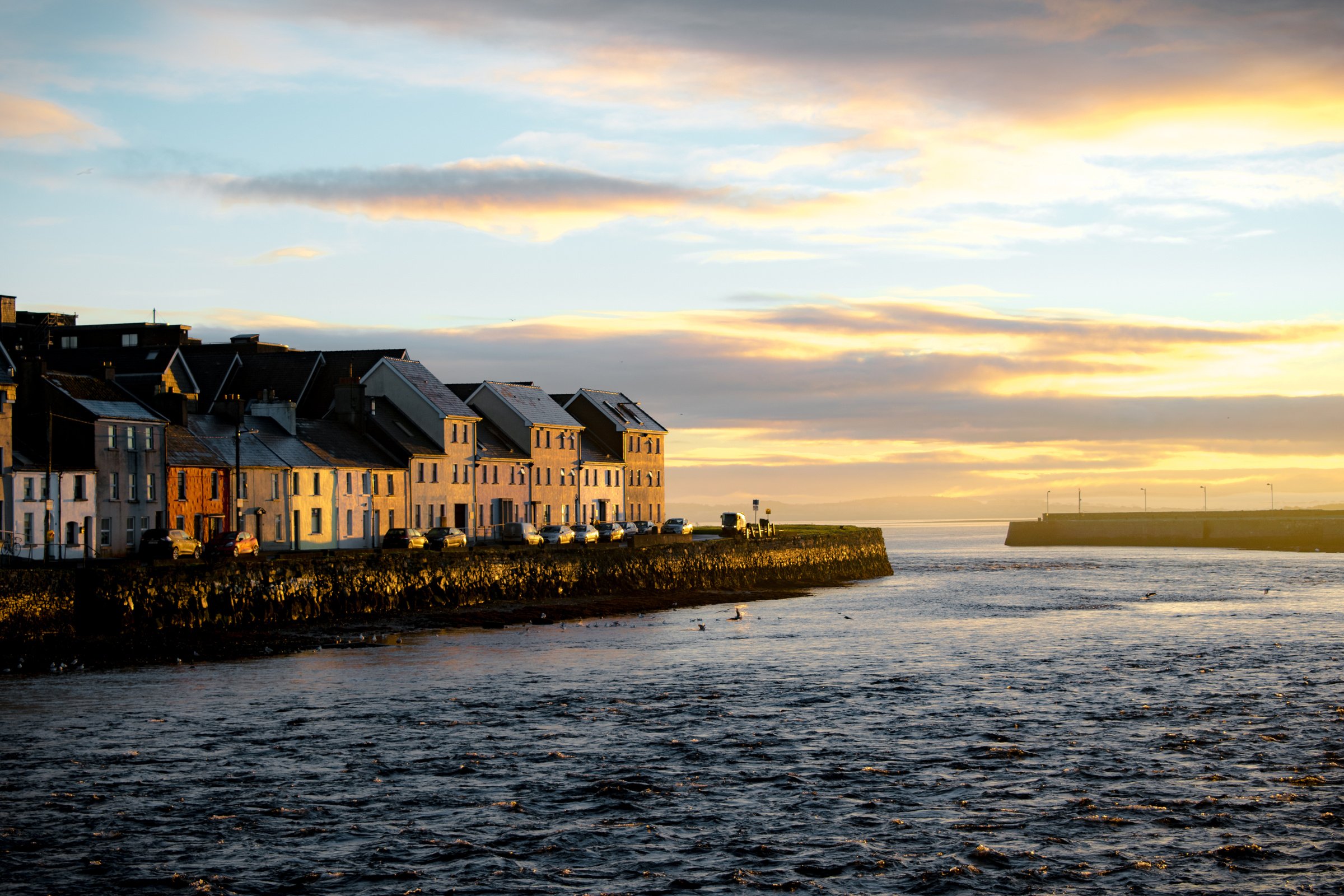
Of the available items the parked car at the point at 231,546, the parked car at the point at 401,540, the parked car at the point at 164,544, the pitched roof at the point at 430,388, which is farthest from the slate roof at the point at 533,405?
the parked car at the point at 164,544

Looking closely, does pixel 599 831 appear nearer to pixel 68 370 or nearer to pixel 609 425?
pixel 68 370

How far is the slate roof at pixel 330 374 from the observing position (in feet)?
303

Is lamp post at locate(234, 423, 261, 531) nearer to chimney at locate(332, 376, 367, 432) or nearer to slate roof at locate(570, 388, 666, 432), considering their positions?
chimney at locate(332, 376, 367, 432)

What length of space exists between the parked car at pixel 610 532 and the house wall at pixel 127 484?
35529 mm

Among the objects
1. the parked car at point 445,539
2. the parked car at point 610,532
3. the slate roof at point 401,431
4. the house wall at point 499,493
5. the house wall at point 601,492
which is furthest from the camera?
the house wall at point 601,492

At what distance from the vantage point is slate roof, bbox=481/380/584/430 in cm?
10506

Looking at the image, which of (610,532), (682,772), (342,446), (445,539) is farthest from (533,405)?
(682,772)

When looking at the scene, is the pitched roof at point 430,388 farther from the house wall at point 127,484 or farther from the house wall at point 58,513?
the house wall at point 58,513

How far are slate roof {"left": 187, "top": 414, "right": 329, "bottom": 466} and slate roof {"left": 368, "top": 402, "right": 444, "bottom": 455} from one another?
31.8ft

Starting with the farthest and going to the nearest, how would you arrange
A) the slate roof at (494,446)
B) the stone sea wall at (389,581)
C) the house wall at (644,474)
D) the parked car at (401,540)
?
the house wall at (644,474)
the slate roof at (494,446)
the parked car at (401,540)
the stone sea wall at (389,581)

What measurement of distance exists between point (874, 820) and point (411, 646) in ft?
97.9

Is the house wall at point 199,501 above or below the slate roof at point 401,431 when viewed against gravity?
below

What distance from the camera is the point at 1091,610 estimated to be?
235ft

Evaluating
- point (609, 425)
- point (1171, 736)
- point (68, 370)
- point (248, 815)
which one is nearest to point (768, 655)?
point (1171, 736)
